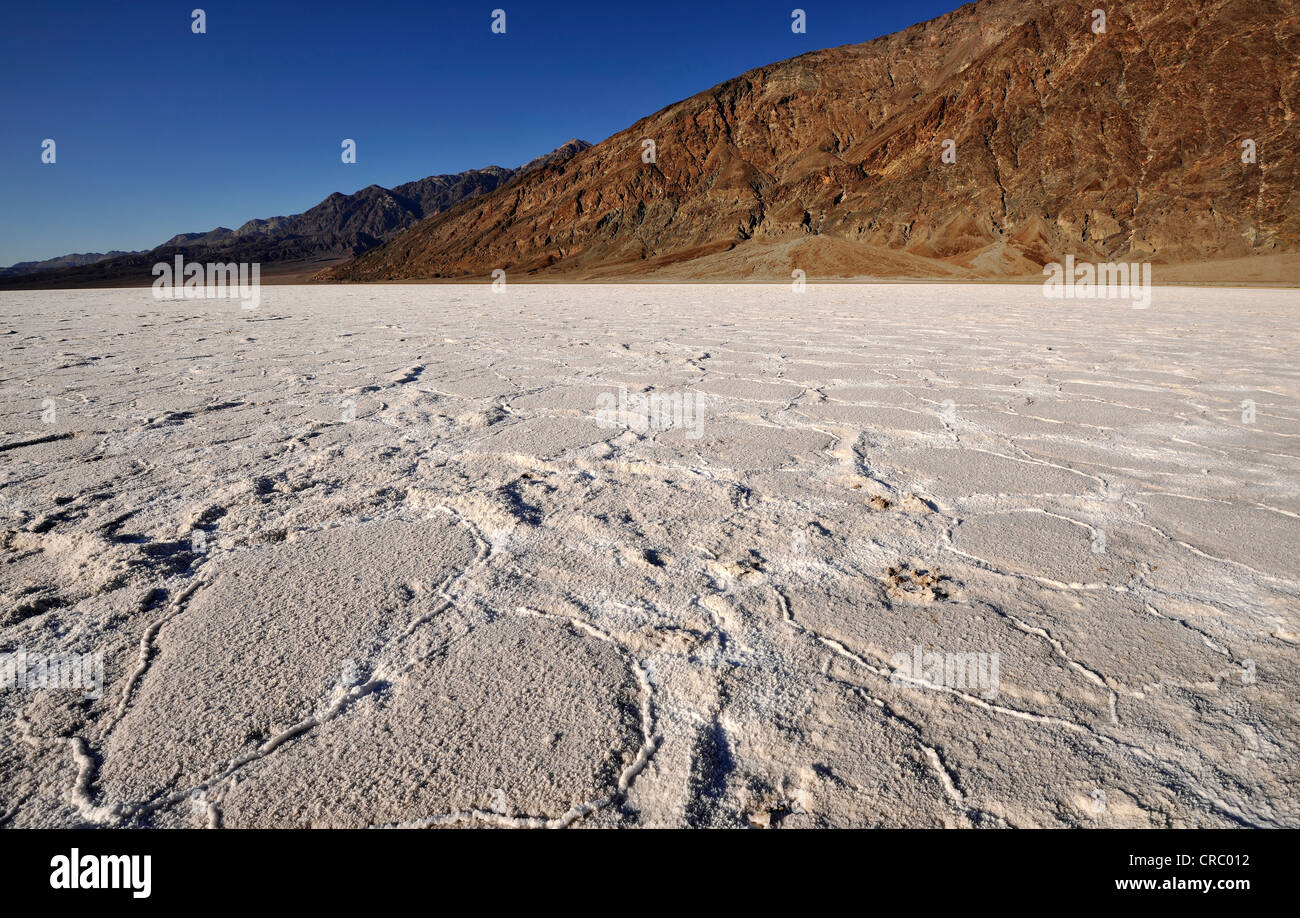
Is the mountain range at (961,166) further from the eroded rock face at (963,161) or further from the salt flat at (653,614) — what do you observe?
the salt flat at (653,614)

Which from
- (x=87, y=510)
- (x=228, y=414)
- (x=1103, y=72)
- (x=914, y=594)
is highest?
(x=1103, y=72)

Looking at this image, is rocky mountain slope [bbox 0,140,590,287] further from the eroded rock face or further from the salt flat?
the salt flat

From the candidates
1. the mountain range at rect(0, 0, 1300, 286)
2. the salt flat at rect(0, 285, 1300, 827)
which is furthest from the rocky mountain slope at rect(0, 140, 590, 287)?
the salt flat at rect(0, 285, 1300, 827)

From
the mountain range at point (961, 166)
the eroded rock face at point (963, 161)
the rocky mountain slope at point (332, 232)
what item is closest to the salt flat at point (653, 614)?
the mountain range at point (961, 166)

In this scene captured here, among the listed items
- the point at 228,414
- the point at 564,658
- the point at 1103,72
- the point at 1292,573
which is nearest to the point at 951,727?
the point at 564,658

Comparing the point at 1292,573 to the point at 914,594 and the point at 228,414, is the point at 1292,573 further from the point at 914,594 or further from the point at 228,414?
the point at 228,414
